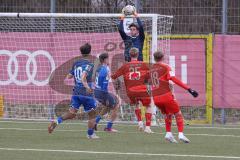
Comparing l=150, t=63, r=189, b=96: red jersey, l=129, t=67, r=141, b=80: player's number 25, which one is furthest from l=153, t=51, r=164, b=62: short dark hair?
l=129, t=67, r=141, b=80: player's number 25

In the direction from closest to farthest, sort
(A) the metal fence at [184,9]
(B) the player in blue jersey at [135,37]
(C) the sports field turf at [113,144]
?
1. (C) the sports field turf at [113,144]
2. (B) the player in blue jersey at [135,37]
3. (A) the metal fence at [184,9]

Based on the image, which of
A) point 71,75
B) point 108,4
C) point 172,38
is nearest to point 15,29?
point 108,4

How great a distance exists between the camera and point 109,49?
Result: 21828mm

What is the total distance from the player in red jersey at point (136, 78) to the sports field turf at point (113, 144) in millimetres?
699

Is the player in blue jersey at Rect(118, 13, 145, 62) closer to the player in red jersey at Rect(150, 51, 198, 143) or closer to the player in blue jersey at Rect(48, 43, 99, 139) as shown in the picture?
the player in blue jersey at Rect(48, 43, 99, 139)

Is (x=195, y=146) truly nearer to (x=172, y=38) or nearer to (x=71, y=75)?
(x=71, y=75)

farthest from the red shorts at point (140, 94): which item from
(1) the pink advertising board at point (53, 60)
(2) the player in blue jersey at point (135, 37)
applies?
(1) the pink advertising board at point (53, 60)

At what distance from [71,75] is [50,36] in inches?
225

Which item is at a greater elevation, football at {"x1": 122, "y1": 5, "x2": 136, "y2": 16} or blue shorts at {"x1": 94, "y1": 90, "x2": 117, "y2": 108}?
football at {"x1": 122, "y1": 5, "x2": 136, "y2": 16}

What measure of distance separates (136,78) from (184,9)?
545cm

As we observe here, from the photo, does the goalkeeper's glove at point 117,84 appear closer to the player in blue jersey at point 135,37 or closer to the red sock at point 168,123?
the player in blue jersey at point 135,37

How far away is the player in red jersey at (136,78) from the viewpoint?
1695 centimetres

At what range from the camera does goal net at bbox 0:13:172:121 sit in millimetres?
22000

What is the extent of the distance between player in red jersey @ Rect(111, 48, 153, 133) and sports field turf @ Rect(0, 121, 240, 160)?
0.70 meters
